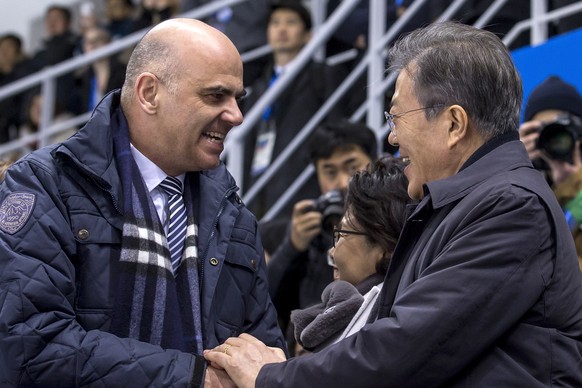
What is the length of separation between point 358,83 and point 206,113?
3.35 meters

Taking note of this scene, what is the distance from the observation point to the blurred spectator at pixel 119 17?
9344mm

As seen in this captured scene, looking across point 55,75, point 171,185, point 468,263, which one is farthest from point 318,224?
point 55,75

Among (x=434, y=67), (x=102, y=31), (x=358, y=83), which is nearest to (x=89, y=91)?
(x=102, y=31)

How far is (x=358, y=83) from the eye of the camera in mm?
6414

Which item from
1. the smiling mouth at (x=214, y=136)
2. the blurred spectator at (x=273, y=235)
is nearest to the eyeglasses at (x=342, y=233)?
the smiling mouth at (x=214, y=136)

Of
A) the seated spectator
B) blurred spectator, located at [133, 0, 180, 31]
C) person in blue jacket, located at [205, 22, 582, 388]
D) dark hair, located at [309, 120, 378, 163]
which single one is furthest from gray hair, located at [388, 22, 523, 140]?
the seated spectator

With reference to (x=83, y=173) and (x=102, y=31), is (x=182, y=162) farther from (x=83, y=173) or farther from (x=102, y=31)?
(x=102, y=31)

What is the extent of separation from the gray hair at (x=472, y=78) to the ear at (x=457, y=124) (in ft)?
0.04

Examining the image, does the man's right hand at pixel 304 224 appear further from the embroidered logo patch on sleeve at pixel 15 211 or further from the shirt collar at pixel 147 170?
the embroidered logo patch on sleeve at pixel 15 211

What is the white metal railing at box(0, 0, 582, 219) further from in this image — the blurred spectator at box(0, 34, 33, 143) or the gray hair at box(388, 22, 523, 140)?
the blurred spectator at box(0, 34, 33, 143)

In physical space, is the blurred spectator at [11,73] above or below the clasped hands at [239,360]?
below

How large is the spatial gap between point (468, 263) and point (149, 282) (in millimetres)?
888

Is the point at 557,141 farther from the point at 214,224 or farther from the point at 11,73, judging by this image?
the point at 11,73

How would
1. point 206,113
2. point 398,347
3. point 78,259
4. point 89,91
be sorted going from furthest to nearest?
point 89,91
point 206,113
point 78,259
point 398,347
